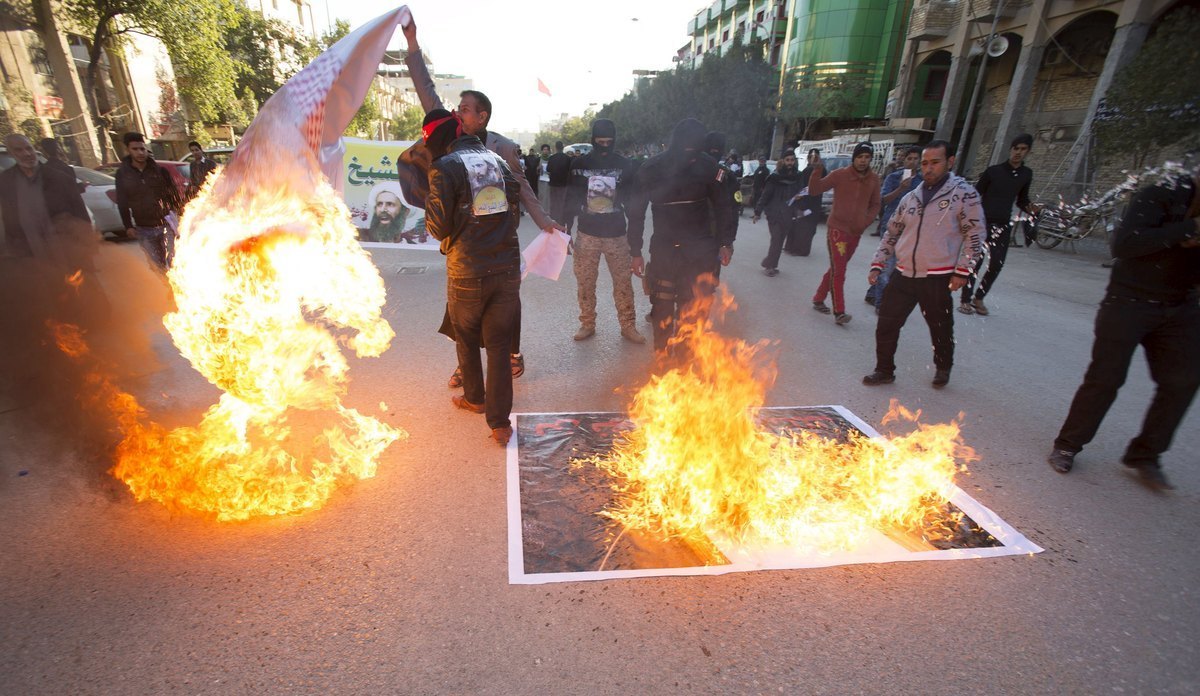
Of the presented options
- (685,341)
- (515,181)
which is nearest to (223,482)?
(515,181)

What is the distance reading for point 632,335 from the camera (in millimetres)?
5594

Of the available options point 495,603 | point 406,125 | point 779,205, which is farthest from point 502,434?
point 406,125

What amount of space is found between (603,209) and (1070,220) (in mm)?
12577

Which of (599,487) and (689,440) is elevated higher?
(689,440)

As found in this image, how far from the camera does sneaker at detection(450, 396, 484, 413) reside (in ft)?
13.1

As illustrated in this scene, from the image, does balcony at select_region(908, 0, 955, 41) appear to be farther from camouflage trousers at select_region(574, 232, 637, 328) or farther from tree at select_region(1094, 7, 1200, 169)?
camouflage trousers at select_region(574, 232, 637, 328)

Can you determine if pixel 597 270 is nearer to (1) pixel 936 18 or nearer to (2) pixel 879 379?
(2) pixel 879 379

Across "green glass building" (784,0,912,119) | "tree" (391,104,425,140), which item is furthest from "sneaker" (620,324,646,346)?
"tree" (391,104,425,140)

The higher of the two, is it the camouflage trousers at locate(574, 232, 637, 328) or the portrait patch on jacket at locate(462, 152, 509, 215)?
the portrait patch on jacket at locate(462, 152, 509, 215)

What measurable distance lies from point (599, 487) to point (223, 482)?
2.01 m

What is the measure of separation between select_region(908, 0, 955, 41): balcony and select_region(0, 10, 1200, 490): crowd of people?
24947mm

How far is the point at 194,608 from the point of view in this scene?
228 cm

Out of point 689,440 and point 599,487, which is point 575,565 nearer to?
point 599,487

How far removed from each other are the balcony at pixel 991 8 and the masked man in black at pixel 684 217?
2307 centimetres
